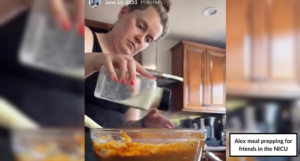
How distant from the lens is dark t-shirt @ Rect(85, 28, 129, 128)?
48 centimetres

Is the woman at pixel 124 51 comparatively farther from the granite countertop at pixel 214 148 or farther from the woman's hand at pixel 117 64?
the granite countertop at pixel 214 148

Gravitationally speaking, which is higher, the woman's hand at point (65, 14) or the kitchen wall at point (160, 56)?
the woman's hand at point (65, 14)

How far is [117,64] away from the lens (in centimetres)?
49

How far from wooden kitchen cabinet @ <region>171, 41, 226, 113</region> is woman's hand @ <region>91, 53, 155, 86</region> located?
110mm

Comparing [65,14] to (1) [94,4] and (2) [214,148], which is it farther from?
(2) [214,148]

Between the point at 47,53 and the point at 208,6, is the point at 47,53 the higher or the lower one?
the lower one

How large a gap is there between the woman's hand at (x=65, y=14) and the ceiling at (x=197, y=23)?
0.71ft

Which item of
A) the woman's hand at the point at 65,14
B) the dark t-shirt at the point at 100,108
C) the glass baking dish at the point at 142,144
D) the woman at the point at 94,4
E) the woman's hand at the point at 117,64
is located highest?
the woman at the point at 94,4

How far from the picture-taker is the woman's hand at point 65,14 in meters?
0.38

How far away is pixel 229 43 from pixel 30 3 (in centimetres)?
42

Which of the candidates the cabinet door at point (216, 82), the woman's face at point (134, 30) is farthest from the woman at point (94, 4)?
Result: the cabinet door at point (216, 82)

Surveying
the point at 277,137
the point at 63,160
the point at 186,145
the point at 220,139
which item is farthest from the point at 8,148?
the point at 277,137

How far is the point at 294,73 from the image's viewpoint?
601mm

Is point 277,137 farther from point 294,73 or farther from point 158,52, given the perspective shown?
point 158,52
